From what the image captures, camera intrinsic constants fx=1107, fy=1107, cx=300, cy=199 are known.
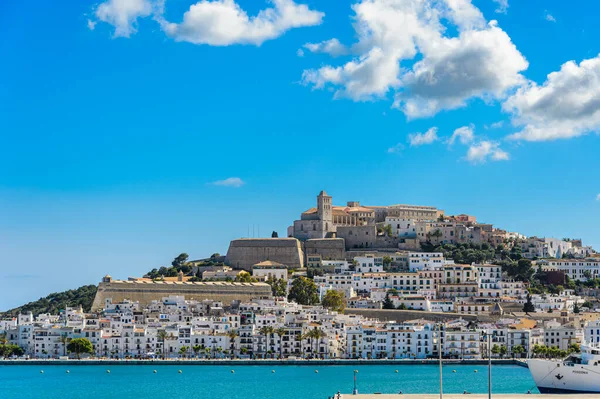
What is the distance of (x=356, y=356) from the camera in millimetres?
63094

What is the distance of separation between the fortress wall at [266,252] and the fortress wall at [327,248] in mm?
1777

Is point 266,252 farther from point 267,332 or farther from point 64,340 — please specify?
point 64,340

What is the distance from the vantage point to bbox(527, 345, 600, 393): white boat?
41.6 m

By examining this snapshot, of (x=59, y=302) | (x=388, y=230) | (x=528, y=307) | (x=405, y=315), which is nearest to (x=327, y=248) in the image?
(x=388, y=230)

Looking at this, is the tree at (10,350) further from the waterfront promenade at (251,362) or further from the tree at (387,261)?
the tree at (387,261)

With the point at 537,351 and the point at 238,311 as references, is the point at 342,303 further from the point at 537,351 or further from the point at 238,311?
the point at 537,351

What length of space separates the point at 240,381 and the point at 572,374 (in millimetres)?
17286

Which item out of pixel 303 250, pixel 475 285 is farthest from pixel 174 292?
pixel 475 285

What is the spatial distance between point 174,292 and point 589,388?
39.2 m

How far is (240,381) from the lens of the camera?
53094 mm

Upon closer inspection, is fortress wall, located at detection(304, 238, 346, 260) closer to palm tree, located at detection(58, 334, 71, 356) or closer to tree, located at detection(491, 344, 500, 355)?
tree, located at detection(491, 344, 500, 355)

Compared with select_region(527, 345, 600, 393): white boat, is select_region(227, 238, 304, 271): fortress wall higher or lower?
higher

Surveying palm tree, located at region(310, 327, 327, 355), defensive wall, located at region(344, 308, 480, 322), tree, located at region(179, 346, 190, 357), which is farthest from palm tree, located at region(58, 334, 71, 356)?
defensive wall, located at region(344, 308, 480, 322)

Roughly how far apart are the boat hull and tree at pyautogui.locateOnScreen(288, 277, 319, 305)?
32354 millimetres
